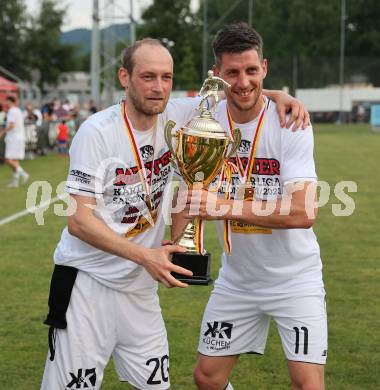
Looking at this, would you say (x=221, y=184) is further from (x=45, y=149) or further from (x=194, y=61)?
(x=194, y=61)

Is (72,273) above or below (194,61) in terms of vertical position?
below

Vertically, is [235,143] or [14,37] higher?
[14,37]

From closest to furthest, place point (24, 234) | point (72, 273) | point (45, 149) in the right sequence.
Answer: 1. point (72, 273)
2. point (24, 234)
3. point (45, 149)

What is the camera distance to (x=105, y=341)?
4.01m

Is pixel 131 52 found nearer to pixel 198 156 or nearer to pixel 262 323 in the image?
pixel 198 156

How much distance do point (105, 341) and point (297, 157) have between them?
134cm

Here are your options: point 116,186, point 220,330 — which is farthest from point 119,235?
point 220,330

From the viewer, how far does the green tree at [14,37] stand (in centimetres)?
6812

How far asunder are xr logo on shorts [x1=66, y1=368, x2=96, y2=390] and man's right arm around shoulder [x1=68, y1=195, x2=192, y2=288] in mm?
725

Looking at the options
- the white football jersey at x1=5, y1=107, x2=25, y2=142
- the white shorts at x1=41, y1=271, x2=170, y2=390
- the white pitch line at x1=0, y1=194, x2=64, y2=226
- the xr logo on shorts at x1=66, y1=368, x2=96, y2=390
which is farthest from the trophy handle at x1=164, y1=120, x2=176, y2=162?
the white football jersey at x1=5, y1=107, x2=25, y2=142

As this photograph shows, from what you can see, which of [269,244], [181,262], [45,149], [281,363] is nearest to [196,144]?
[181,262]

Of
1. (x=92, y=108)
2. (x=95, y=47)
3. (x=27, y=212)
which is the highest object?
(x=95, y=47)

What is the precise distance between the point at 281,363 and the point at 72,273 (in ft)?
8.70

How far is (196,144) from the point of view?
3.68m
